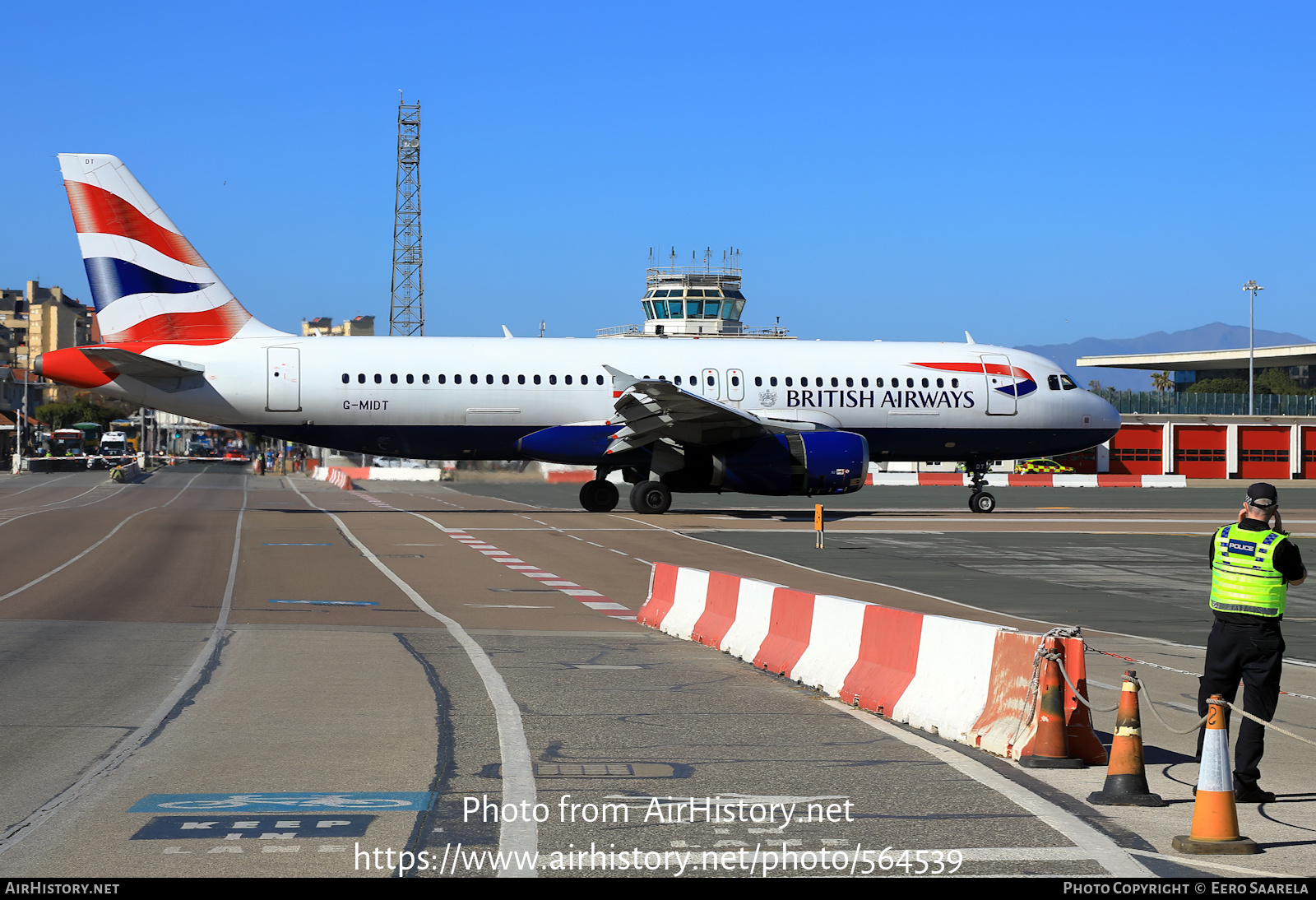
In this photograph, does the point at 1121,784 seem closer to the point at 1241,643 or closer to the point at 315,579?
the point at 1241,643

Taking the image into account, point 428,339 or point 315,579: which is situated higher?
point 428,339

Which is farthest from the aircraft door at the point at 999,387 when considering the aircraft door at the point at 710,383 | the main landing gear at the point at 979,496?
the aircraft door at the point at 710,383

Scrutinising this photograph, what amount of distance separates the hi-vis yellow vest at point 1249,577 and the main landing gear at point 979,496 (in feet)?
98.3

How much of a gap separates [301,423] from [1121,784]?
2818cm

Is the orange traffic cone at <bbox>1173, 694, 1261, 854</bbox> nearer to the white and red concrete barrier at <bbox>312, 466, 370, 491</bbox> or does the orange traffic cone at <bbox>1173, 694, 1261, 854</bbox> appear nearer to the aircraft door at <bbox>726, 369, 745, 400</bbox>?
the aircraft door at <bbox>726, 369, 745, 400</bbox>

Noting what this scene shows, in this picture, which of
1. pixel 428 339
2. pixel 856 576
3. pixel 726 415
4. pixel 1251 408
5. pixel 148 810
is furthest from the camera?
pixel 1251 408

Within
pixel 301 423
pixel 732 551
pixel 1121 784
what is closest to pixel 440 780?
Answer: pixel 1121 784

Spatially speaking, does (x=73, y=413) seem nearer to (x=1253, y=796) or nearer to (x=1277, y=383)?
(x=1277, y=383)

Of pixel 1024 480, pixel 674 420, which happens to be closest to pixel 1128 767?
pixel 674 420

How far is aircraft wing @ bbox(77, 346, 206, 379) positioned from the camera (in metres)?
30.6

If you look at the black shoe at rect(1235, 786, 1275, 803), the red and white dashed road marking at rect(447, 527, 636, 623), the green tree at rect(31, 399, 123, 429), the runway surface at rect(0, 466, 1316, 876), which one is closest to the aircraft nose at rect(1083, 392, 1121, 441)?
the runway surface at rect(0, 466, 1316, 876)

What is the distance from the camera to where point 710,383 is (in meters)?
34.5

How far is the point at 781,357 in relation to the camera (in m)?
35.2

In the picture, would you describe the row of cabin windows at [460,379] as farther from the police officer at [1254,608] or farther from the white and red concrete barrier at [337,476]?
the police officer at [1254,608]
